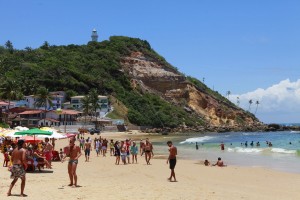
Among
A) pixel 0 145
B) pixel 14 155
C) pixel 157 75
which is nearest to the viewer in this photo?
pixel 14 155

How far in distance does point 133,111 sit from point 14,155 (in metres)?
87.1

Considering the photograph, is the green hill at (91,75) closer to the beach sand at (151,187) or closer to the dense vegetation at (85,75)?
the dense vegetation at (85,75)

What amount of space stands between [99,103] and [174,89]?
36.9 meters

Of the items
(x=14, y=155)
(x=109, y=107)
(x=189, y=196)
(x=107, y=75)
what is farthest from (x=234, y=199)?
(x=107, y=75)

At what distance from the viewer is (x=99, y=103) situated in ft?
299

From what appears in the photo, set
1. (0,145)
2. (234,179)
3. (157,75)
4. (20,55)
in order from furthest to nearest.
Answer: (157,75) → (20,55) → (0,145) → (234,179)

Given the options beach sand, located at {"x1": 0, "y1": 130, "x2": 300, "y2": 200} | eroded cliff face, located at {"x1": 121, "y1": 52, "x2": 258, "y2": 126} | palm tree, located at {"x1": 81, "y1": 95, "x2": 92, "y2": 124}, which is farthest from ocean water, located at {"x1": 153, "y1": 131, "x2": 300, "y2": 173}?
eroded cliff face, located at {"x1": 121, "y1": 52, "x2": 258, "y2": 126}

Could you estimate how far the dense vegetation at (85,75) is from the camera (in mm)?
94562

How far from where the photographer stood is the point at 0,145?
100 ft

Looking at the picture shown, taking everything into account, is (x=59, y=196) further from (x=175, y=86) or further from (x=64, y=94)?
(x=175, y=86)

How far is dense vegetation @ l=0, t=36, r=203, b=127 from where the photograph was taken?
94.6 m

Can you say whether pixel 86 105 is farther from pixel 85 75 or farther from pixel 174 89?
pixel 174 89

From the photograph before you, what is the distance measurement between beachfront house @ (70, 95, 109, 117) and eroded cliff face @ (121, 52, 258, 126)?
2560 cm

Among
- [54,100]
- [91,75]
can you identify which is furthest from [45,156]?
[91,75]
